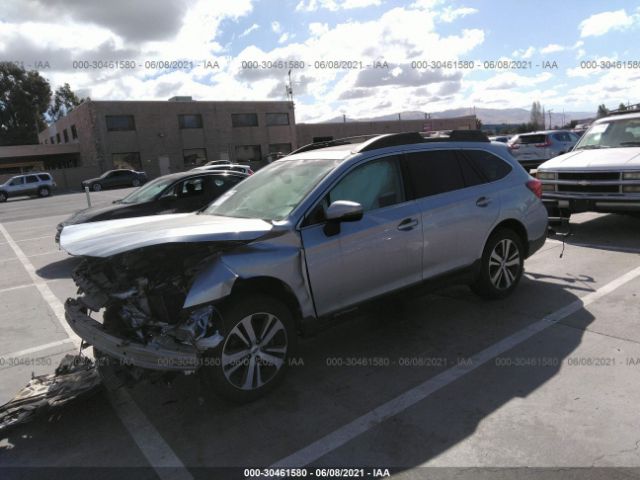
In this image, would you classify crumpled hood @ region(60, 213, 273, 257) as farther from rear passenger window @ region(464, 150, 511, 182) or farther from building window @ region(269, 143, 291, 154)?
building window @ region(269, 143, 291, 154)

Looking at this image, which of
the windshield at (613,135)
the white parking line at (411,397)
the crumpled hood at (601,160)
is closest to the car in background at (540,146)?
the windshield at (613,135)

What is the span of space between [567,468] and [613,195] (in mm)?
6299

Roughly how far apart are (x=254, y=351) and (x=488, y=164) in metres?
3.34

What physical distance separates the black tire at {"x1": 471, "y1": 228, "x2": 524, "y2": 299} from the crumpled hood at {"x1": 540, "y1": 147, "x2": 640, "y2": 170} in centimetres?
350

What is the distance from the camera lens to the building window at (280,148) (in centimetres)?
5431

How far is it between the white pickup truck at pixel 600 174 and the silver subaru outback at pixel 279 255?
12.0ft

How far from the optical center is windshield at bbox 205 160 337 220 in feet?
13.6

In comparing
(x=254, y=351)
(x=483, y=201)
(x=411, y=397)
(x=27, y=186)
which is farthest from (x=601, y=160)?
(x=27, y=186)

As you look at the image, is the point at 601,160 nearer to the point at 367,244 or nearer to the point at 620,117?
the point at 620,117

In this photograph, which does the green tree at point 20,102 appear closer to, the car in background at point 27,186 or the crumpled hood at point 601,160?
the car in background at point 27,186

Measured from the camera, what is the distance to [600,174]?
8.03 m

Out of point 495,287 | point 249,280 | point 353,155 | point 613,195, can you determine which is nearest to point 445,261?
point 495,287

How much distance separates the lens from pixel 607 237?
8.20 m

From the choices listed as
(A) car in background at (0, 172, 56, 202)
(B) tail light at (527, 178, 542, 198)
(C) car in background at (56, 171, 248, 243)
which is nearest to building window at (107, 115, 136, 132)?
(A) car in background at (0, 172, 56, 202)
